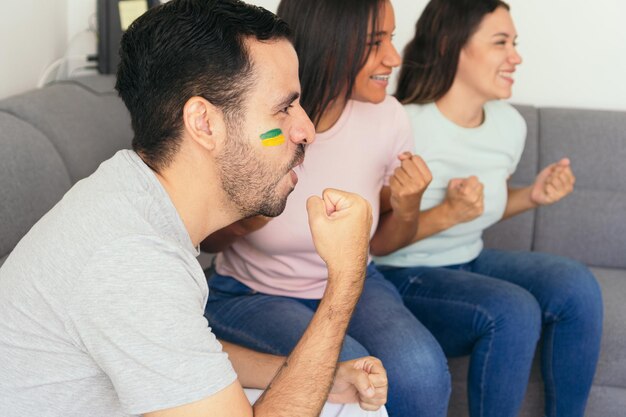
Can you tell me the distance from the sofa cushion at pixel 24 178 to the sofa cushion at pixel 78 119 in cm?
7

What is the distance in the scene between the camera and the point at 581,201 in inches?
96.9

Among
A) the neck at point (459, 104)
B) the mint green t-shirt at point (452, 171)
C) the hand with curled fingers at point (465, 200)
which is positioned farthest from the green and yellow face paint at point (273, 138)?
the neck at point (459, 104)

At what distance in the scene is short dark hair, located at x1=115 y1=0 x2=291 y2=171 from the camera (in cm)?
117

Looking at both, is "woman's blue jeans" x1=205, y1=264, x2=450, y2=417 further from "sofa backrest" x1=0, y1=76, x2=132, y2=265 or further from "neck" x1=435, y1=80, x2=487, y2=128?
"neck" x1=435, y1=80, x2=487, y2=128

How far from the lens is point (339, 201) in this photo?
1.26 metres

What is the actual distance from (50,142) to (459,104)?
0.97 meters

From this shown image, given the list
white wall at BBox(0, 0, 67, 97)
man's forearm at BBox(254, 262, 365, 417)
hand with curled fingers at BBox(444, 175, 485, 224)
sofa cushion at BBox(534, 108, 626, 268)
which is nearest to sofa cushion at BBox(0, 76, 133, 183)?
white wall at BBox(0, 0, 67, 97)

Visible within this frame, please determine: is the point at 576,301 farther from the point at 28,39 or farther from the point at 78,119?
the point at 28,39

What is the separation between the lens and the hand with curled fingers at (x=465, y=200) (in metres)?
1.90

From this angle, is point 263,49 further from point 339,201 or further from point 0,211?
point 0,211

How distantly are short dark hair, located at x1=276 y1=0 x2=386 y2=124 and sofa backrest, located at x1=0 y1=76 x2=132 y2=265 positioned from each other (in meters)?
0.55

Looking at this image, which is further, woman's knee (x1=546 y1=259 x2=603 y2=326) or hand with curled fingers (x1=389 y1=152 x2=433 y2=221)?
woman's knee (x1=546 y1=259 x2=603 y2=326)

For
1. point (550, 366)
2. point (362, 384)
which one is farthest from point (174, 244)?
point (550, 366)

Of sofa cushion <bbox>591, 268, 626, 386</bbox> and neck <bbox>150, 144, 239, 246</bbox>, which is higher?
neck <bbox>150, 144, 239, 246</bbox>
